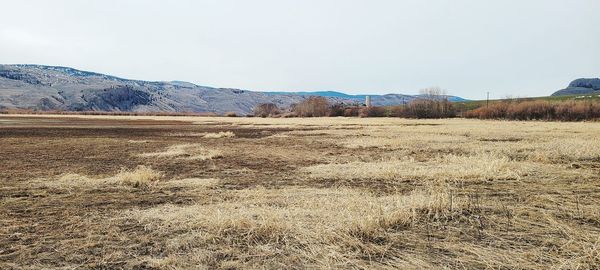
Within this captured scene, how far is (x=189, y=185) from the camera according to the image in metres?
11.3

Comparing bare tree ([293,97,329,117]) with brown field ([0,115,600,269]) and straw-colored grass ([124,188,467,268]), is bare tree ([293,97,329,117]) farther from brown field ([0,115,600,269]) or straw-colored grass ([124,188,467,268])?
straw-colored grass ([124,188,467,268])

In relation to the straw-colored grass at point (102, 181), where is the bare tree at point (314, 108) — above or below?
above

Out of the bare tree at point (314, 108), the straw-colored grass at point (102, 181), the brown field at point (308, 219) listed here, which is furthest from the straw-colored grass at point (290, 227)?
the bare tree at point (314, 108)

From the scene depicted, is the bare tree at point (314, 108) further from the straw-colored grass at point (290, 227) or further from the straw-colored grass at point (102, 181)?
the straw-colored grass at point (290, 227)

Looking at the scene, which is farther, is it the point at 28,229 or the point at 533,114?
the point at 533,114

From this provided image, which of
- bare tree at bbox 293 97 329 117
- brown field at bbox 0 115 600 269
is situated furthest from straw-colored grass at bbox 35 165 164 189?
bare tree at bbox 293 97 329 117

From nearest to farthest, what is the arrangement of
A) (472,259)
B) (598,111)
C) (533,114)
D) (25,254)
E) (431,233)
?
(472,259), (25,254), (431,233), (598,111), (533,114)

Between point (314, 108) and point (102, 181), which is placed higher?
point (314, 108)

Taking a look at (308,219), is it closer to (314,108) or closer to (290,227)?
(290,227)

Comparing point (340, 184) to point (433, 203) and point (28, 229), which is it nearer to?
point (433, 203)

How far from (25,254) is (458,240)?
626 centimetres

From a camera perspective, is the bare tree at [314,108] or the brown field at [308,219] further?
the bare tree at [314,108]

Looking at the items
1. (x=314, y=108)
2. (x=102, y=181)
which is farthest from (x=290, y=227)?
(x=314, y=108)


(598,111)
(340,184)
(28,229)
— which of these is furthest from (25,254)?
(598,111)
